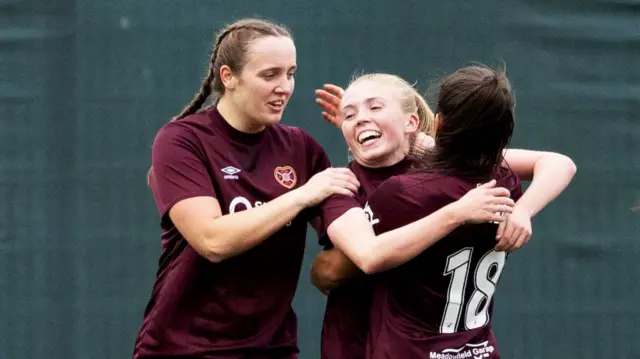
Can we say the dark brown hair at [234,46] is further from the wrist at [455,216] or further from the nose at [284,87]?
the wrist at [455,216]

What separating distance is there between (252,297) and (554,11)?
6.46 ft

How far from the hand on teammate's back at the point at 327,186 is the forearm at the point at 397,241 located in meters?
0.12

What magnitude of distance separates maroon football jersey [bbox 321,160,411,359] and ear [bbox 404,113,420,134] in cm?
9

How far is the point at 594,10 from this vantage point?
4.14 metres

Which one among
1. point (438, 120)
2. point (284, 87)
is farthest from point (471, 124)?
point (284, 87)

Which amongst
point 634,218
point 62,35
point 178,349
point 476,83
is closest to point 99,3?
point 62,35

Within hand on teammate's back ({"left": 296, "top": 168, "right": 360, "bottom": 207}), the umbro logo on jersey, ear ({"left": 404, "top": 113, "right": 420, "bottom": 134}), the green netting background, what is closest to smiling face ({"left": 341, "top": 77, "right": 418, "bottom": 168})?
ear ({"left": 404, "top": 113, "right": 420, "bottom": 134})

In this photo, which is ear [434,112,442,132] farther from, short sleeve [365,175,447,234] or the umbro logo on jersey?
the umbro logo on jersey

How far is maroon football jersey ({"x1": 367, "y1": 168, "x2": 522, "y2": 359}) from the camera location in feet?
8.49

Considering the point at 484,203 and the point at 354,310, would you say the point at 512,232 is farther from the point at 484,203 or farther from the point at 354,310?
the point at 354,310

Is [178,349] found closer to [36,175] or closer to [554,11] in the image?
[36,175]

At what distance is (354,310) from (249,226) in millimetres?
403

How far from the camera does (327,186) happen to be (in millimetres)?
2676

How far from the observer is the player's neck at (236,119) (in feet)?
9.57
